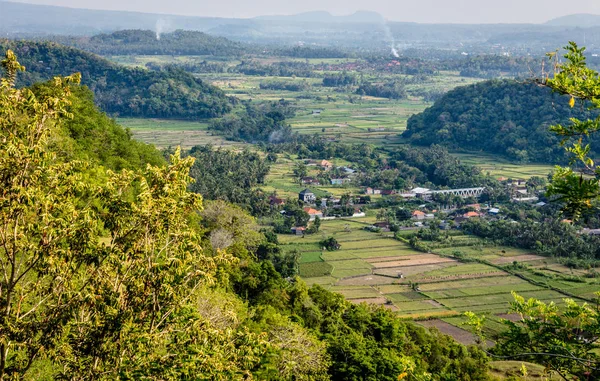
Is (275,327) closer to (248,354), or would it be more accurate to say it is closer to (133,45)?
(248,354)

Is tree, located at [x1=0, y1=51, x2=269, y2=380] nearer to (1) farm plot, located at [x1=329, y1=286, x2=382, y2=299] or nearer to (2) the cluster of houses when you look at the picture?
(1) farm plot, located at [x1=329, y1=286, x2=382, y2=299]

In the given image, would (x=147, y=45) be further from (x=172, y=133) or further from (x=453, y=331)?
(x=453, y=331)

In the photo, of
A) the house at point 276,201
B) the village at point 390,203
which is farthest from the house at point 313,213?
the house at point 276,201

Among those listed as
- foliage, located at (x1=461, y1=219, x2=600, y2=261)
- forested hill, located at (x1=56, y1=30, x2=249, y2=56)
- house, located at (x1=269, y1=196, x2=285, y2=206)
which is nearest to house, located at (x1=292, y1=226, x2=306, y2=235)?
house, located at (x1=269, y1=196, x2=285, y2=206)

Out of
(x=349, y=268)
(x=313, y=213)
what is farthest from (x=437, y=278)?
(x=313, y=213)

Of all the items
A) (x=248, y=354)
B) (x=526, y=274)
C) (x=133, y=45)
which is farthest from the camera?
(x=133, y=45)

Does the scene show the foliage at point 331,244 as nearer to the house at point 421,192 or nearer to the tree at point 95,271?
the house at point 421,192

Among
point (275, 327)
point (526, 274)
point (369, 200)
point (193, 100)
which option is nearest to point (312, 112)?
point (193, 100)
